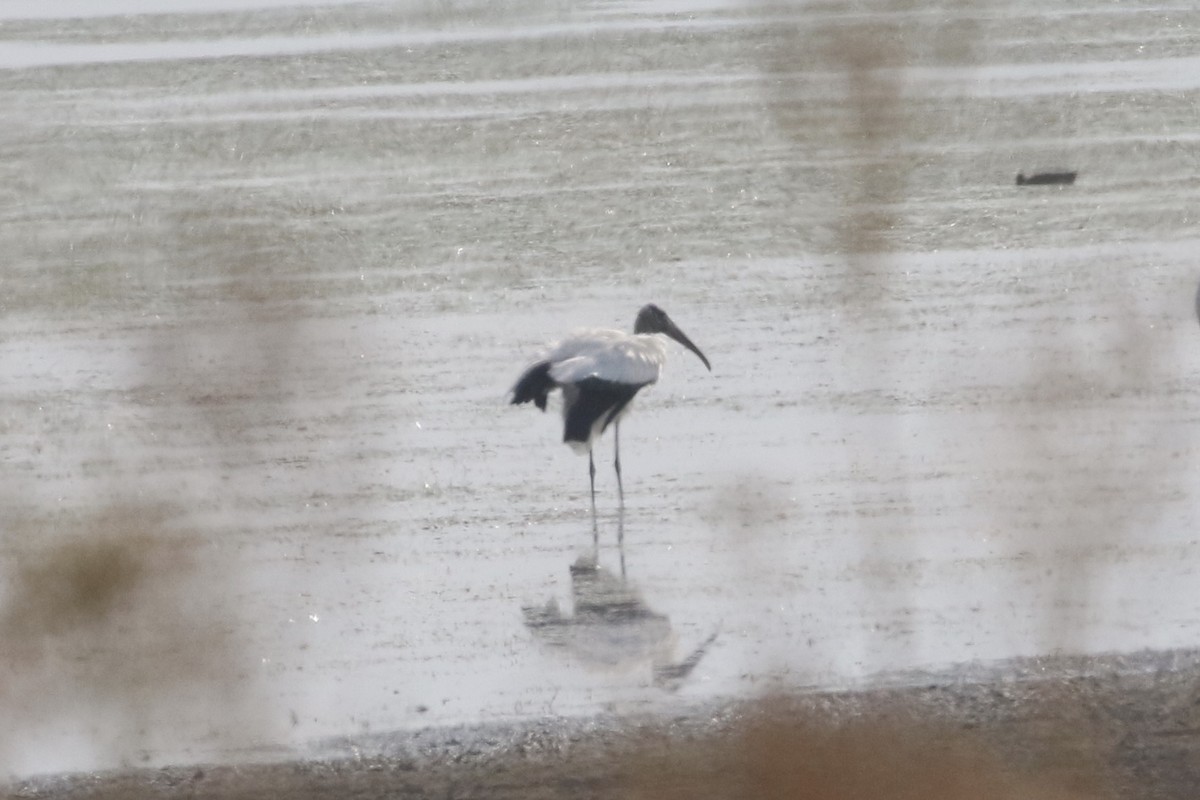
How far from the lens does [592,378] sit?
278 inches

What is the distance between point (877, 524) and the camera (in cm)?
618

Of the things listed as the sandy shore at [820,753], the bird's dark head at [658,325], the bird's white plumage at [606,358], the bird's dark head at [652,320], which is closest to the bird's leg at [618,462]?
the bird's white plumage at [606,358]

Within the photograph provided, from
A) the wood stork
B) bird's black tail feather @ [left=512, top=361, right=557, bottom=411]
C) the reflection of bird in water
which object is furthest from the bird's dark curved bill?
the reflection of bird in water

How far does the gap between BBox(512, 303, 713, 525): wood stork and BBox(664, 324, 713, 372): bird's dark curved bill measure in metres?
0.34

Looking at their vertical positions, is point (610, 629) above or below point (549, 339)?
below

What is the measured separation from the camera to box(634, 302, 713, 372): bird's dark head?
7868 millimetres

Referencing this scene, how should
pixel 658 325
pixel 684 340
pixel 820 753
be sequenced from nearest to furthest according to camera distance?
pixel 820 753
pixel 684 340
pixel 658 325

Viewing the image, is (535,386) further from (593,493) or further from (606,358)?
(593,493)

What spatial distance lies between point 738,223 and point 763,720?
5.02 meters

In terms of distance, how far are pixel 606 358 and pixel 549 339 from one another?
957 millimetres

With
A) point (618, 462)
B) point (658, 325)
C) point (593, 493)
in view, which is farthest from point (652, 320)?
point (593, 493)

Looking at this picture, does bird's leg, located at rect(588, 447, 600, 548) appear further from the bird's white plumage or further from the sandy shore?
the sandy shore

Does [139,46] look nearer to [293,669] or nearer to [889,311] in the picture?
[889,311]

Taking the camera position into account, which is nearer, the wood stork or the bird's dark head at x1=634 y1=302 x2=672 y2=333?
the wood stork
